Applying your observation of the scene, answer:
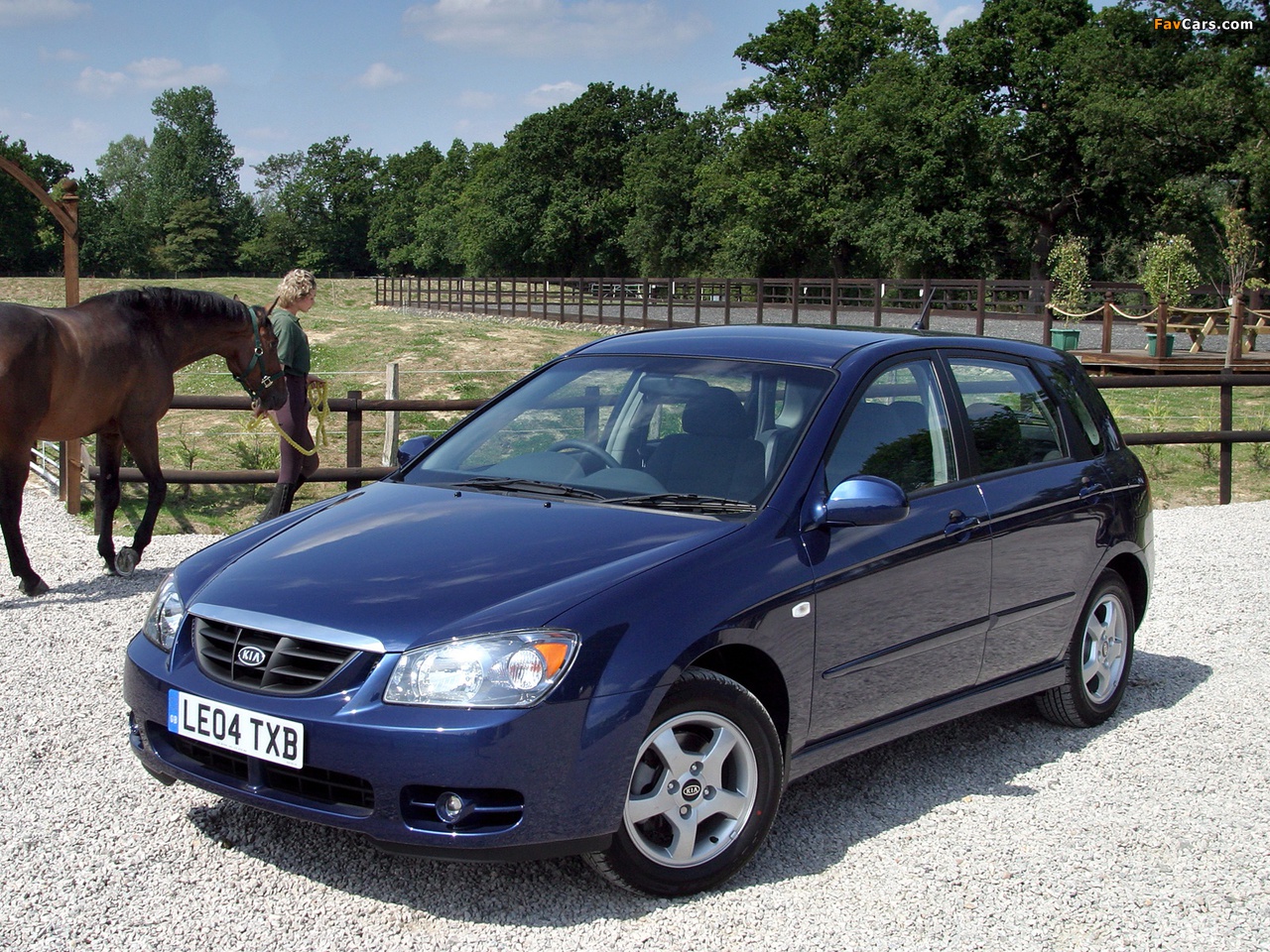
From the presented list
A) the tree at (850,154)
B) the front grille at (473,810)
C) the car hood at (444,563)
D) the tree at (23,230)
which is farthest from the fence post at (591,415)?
the tree at (23,230)

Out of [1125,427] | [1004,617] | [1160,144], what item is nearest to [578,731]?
[1004,617]

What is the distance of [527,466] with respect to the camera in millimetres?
4531

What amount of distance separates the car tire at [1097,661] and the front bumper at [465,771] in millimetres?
2674

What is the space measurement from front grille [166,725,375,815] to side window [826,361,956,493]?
1.81 m

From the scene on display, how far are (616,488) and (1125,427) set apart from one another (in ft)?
46.0

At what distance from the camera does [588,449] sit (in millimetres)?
4555

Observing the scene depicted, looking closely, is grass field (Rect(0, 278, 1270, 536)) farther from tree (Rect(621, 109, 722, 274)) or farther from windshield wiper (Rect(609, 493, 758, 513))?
tree (Rect(621, 109, 722, 274))

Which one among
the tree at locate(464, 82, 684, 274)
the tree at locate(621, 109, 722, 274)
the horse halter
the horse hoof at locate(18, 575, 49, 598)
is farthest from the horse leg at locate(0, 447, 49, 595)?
the tree at locate(464, 82, 684, 274)

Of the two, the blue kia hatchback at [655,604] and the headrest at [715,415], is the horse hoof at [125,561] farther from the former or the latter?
the headrest at [715,415]

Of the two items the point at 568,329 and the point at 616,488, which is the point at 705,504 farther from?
the point at 568,329

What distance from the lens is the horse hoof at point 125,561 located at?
7.95 meters

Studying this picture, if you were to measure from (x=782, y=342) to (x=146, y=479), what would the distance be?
5416 millimetres

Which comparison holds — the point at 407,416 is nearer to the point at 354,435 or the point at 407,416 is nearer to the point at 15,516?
the point at 354,435

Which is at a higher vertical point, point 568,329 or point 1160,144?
point 1160,144
